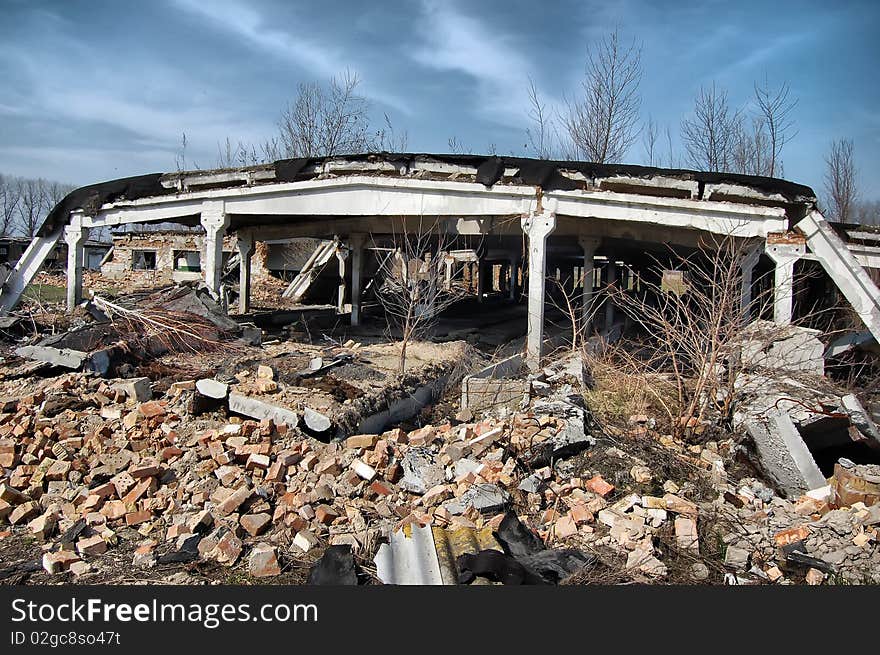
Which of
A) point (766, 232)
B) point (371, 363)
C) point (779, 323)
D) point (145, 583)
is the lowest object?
point (145, 583)

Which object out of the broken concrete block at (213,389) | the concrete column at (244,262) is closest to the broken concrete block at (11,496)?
the broken concrete block at (213,389)

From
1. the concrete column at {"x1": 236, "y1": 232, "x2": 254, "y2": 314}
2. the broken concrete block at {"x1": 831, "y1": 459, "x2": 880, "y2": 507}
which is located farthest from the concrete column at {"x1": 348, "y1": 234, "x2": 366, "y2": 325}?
the broken concrete block at {"x1": 831, "y1": 459, "x2": 880, "y2": 507}

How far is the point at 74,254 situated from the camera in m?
13.8

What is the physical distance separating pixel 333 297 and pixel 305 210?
41.0ft

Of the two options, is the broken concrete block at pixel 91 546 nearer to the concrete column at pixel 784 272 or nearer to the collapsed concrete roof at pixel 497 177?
the collapsed concrete roof at pixel 497 177

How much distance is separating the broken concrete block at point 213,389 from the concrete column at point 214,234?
4712 millimetres

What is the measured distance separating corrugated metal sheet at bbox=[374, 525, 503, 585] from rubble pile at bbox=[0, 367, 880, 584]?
191 mm

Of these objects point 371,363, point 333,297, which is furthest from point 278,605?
point 333,297

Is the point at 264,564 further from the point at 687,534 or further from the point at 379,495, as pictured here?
the point at 687,534

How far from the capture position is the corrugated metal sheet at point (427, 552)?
4.67 metres

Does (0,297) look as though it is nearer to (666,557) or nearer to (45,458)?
(45,458)

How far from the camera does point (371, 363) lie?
10.1 metres

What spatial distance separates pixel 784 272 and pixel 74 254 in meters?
13.9

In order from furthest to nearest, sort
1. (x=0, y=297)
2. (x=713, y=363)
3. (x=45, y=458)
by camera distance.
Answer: (x=0, y=297), (x=713, y=363), (x=45, y=458)
